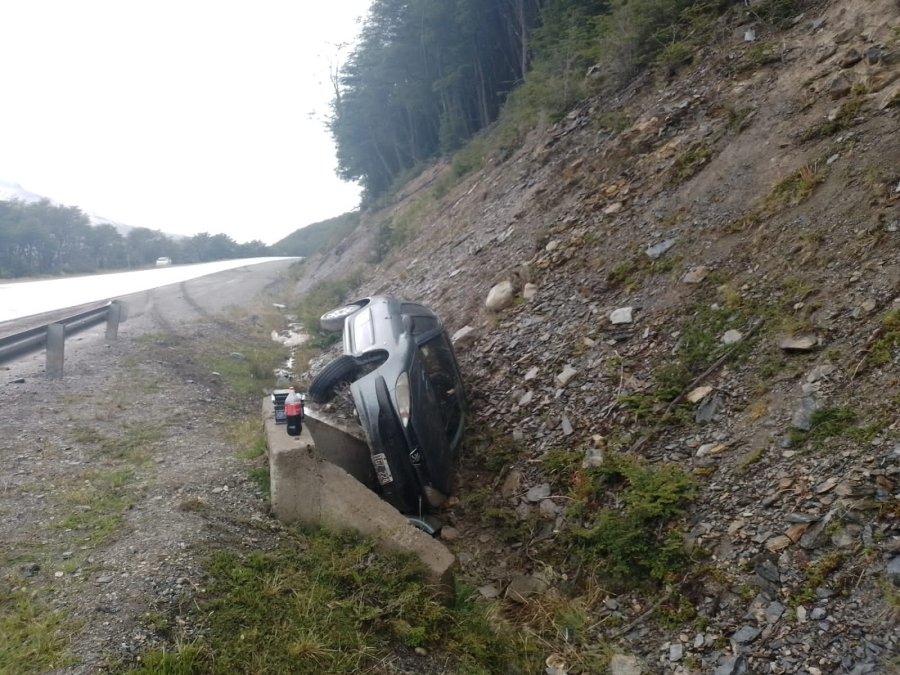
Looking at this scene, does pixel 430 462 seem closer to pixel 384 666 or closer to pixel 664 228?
pixel 384 666

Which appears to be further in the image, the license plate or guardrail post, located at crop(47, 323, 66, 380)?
guardrail post, located at crop(47, 323, 66, 380)

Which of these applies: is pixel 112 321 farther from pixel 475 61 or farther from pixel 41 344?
pixel 475 61

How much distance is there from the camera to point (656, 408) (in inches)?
194

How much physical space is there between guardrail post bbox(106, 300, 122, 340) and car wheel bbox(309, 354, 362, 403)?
20.4ft

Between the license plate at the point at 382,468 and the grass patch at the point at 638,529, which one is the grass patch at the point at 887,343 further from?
the license plate at the point at 382,468

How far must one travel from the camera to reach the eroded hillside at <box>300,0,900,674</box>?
338cm

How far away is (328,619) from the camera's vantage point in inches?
139

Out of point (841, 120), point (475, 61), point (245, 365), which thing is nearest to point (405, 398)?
point (841, 120)

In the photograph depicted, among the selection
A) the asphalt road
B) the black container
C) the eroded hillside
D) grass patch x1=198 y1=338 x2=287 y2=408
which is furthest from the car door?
the asphalt road

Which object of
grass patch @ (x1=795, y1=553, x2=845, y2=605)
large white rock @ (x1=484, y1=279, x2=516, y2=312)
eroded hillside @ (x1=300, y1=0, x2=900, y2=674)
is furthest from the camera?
large white rock @ (x1=484, y1=279, x2=516, y2=312)

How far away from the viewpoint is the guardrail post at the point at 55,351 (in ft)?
25.8

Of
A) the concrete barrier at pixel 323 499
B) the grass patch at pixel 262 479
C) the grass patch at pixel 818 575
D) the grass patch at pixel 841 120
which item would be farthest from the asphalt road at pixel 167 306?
the grass patch at pixel 841 120

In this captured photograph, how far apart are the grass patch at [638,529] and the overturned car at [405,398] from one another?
1.37 metres

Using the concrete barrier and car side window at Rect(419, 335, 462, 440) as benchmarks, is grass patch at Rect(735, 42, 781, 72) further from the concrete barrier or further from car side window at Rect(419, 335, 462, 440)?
the concrete barrier
